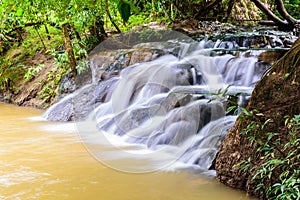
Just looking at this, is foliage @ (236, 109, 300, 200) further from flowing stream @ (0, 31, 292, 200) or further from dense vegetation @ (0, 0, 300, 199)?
dense vegetation @ (0, 0, 300, 199)

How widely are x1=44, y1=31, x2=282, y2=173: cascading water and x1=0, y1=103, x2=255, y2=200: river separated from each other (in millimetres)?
501

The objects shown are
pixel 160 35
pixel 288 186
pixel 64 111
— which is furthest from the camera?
pixel 160 35

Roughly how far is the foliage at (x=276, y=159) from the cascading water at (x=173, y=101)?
55 cm

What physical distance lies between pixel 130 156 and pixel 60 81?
4802 millimetres

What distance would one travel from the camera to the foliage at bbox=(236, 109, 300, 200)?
2166 mm

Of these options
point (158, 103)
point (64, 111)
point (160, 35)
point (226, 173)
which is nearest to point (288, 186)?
point (226, 173)

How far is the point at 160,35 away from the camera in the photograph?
26.2 ft

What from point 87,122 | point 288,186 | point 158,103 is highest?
point 288,186

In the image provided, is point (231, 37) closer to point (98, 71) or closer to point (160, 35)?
point (160, 35)

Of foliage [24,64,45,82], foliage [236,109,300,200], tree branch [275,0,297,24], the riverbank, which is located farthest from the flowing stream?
foliage [24,64,45,82]

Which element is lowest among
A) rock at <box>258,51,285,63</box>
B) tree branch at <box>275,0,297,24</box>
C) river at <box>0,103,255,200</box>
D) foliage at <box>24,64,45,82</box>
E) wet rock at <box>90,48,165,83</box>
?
foliage at <box>24,64,45,82</box>

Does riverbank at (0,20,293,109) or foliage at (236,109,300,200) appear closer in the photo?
foliage at (236,109,300,200)

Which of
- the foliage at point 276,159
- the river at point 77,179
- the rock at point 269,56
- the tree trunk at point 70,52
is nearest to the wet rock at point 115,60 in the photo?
the tree trunk at point 70,52

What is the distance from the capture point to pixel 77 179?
308cm
